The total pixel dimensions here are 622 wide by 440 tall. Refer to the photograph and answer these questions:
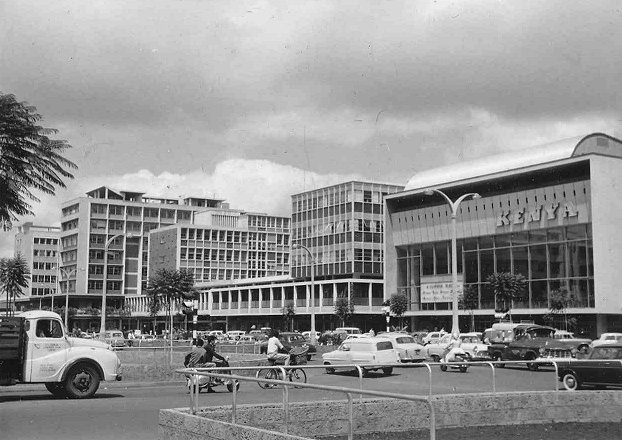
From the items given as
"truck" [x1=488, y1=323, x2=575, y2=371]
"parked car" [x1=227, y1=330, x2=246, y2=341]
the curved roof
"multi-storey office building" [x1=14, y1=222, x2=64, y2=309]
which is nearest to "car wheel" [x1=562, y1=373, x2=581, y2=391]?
"truck" [x1=488, y1=323, x2=575, y2=371]

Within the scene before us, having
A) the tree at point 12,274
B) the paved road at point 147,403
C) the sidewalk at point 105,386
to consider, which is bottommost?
the sidewalk at point 105,386

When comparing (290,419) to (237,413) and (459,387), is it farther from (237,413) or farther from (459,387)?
(459,387)

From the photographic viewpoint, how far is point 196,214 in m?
164

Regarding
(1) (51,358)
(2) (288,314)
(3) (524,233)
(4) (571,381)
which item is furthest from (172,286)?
(4) (571,381)

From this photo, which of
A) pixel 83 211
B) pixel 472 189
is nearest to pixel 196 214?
pixel 83 211

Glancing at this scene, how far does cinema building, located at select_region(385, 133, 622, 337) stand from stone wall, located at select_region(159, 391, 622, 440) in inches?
1604

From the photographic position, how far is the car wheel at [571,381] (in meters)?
18.0

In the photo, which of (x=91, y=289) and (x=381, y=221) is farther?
(x=91, y=289)

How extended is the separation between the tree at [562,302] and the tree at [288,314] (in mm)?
40072

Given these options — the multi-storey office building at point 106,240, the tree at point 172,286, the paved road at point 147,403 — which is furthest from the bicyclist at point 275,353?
the multi-storey office building at point 106,240

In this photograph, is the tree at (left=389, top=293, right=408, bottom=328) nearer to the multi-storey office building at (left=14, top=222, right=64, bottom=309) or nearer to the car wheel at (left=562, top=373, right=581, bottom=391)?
the car wheel at (left=562, top=373, right=581, bottom=391)

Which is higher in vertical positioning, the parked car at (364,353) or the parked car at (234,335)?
the parked car at (364,353)

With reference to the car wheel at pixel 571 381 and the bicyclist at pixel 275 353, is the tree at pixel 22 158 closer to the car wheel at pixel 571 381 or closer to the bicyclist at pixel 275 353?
the bicyclist at pixel 275 353

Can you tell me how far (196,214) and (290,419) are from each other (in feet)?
506
